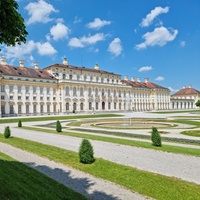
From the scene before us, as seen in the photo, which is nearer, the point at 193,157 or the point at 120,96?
the point at 193,157

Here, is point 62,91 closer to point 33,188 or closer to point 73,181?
point 73,181

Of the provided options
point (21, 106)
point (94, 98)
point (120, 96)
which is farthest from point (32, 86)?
point (120, 96)

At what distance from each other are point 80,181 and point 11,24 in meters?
5.58

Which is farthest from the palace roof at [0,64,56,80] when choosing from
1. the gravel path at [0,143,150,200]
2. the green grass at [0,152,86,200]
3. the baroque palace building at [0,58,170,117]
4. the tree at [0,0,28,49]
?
the tree at [0,0,28,49]

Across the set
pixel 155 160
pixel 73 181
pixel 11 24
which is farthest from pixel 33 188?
pixel 155 160

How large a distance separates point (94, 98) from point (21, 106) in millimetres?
23358

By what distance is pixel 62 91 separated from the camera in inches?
2370

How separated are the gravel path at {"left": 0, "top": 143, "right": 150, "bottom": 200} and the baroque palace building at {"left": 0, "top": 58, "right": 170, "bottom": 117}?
43.5 m

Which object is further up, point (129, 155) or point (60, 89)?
point (60, 89)

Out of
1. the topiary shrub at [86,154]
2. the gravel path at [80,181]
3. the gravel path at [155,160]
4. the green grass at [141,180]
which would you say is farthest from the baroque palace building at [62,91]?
the green grass at [141,180]

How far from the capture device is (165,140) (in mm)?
16156

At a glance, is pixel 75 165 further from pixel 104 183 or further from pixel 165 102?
pixel 165 102

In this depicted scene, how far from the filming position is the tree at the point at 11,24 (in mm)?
5176

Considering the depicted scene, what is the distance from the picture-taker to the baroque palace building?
2056 inches
